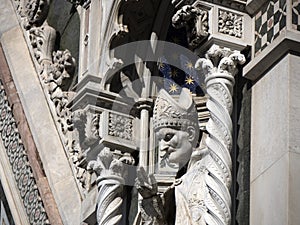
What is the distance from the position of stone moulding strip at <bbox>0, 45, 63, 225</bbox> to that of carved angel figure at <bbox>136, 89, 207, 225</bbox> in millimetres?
1717

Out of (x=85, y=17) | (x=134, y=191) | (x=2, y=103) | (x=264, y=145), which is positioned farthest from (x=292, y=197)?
(x=2, y=103)

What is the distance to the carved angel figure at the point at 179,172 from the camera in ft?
31.3

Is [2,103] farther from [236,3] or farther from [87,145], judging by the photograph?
[236,3]

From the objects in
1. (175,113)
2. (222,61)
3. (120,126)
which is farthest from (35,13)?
(222,61)

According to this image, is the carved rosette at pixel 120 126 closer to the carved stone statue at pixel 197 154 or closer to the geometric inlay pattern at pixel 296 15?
the carved stone statue at pixel 197 154

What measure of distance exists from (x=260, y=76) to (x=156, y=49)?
1500 mm

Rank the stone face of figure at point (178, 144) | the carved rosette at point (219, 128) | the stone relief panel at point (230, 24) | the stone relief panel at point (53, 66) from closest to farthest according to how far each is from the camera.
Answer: the carved rosette at point (219, 128) → the stone relief panel at point (230, 24) → the stone face of figure at point (178, 144) → the stone relief panel at point (53, 66)

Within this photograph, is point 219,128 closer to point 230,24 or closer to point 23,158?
point 230,24

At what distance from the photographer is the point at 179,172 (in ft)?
32.7

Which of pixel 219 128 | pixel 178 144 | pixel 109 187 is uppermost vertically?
pixel 178 144

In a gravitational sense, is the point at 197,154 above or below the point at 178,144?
below

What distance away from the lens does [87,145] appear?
10688 millimetres

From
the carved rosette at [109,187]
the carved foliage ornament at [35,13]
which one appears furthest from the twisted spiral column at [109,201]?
the carved foliage ornament at [35,13]

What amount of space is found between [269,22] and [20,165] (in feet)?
11.9
